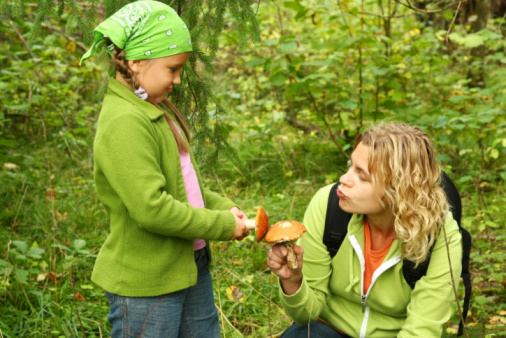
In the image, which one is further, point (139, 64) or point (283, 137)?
point (283, 137)

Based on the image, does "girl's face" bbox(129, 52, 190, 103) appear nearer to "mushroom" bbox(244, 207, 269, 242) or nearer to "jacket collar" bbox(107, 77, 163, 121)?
"jacket collar" bbox(107, 77, 163, 121)

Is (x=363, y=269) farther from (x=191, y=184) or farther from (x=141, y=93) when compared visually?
(x=141, y=93)

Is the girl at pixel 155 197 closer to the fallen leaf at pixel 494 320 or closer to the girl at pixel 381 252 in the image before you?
the girl at pixel 381 252

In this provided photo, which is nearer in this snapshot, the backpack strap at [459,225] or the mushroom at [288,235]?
the mushroom at [288,235]

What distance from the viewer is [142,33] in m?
1.73

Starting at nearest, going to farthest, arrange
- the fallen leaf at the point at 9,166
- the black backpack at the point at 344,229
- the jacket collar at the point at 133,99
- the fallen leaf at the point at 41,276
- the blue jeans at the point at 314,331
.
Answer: the jacket collar at the point at 133,99
the black backpack at the point at 344,229
the blue jeans at the point at 314,331
the fallen leaf at the point at 41,276
the fallen leaf at the point at 9,166

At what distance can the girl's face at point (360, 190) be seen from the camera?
194 cm

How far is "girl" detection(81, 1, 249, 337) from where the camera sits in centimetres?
165

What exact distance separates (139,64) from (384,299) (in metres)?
1.42

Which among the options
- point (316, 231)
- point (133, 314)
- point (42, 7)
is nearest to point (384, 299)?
point (316, 231)

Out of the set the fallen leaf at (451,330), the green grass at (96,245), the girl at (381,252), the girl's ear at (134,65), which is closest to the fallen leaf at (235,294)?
the green grass at (96,245)

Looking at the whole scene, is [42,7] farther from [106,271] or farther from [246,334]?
[246,334]

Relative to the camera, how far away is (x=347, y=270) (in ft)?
6.96

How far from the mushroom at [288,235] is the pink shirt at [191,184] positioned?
12.7 inches
